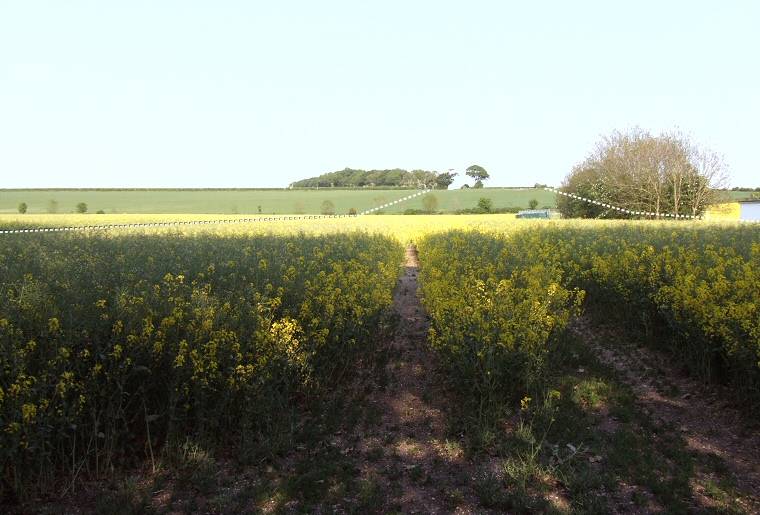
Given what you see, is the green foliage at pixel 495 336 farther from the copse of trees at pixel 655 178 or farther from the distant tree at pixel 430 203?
the distant tree at pixel 430 203

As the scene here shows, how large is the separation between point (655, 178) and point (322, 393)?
36068 millimetres

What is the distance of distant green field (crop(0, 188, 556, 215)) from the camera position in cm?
6338

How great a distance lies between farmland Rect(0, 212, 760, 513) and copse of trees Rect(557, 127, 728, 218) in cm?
3211

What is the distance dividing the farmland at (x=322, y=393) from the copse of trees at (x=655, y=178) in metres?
32.1

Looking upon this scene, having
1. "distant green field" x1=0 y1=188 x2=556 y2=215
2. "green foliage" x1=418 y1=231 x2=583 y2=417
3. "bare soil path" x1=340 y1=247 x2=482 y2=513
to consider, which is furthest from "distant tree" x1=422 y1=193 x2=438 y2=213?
"green foliage" x1=418 y1=231 x2=583 y2=417

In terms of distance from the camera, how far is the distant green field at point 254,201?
208ft

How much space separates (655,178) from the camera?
37.0m

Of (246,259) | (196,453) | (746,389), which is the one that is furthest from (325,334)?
(746,389)

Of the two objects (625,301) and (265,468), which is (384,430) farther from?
(625,301)

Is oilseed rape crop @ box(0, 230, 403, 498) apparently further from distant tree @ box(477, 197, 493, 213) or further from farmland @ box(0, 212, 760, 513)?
distant tree @ box(477, 197, 493, 213)

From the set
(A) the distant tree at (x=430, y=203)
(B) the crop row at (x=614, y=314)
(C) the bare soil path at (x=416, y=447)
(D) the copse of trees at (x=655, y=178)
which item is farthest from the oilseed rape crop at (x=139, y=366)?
(A) the distant tree at (x=430, y=203)

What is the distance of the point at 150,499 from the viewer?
439 cm

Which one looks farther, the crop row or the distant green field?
the distant green field

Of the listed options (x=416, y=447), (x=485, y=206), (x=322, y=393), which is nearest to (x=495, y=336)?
(x=416, y=447)
